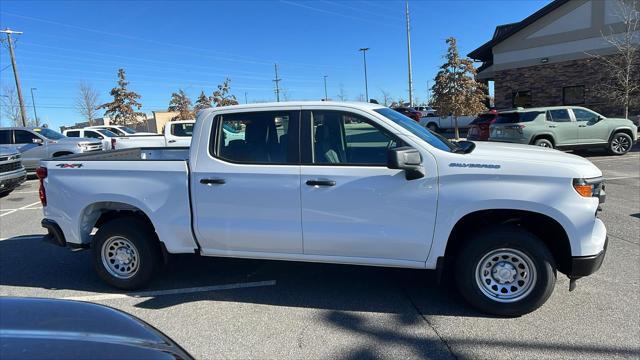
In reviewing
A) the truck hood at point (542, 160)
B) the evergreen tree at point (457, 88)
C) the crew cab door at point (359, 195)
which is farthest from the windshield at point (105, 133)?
the truck hood at point (542, 160)

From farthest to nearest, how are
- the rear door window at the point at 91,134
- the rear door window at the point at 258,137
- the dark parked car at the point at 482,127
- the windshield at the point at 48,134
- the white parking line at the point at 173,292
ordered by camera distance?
1. the rear door window at the point at 91,134
2. the dark parked car at the point at 482,127
3. the windshield at the point at 48,134
4. the white parking line at the point at 173,292
5. the rear door window at the point at 258,137

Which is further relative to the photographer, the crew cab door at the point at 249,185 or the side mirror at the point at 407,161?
the crew cab door at the point at 249,185

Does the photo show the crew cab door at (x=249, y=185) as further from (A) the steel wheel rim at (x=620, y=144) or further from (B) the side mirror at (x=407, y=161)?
(A) the steel wheel rim at (x=620, y=144)

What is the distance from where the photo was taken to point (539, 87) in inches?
933

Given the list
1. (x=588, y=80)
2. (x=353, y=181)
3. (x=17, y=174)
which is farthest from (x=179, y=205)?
(x=588, y=80)

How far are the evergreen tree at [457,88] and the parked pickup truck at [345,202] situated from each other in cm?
1710

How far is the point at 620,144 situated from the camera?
14664 mm

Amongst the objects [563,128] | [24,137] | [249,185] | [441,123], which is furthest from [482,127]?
[24,137]

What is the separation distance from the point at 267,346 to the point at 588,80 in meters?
24.0

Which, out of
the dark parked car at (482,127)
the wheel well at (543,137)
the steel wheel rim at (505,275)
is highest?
the dark parked car at (482,127)

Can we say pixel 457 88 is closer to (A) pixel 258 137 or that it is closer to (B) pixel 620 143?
(B) pixel 620 143

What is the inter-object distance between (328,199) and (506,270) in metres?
1.64

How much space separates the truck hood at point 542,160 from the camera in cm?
370

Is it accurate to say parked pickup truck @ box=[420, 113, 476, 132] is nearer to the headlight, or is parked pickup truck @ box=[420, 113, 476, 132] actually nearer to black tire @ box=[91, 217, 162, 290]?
the headlight
